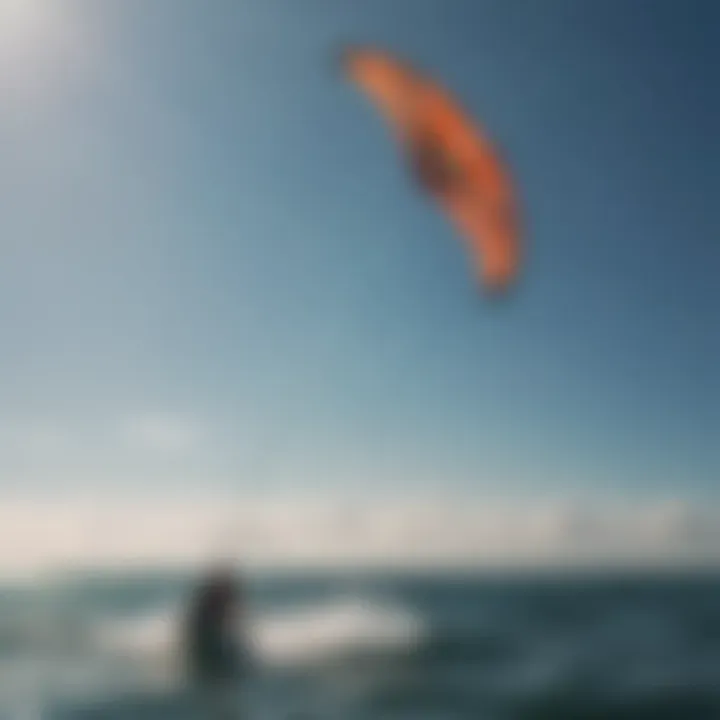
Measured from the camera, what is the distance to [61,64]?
3.06m

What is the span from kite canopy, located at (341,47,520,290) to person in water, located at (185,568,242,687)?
4.66 ft

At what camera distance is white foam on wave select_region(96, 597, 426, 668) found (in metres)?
3.57

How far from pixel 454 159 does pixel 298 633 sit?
2.07 meters

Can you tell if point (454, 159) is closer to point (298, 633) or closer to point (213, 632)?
point (213, 632)

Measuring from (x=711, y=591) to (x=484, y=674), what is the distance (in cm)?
150

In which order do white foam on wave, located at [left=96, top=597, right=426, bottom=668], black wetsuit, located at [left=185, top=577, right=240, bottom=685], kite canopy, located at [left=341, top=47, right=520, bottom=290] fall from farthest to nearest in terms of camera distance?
white foam on wave, located at [left=96, top=597, right=426, bottom=668] → black wetsuit, located at [left=185, top=577, right=240, bottom=685] → kite canopy, located at [left=341, top=47, right=520, bottom=290]

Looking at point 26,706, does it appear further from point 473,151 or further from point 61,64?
point 473,151

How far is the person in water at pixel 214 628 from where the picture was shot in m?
3.36

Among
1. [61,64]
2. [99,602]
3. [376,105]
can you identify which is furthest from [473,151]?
[99,602]

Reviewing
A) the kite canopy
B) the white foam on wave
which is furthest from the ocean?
the kite canopy

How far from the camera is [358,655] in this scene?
3877 mm

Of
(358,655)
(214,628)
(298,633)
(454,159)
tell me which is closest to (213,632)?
(214,628)

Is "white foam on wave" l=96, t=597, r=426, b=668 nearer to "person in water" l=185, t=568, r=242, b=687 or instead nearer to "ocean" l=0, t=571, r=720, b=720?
"ocean" l=0, t=571, r=720, b=720

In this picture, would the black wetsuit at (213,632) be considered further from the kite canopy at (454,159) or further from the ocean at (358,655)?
the kite canopy at (454,159)
